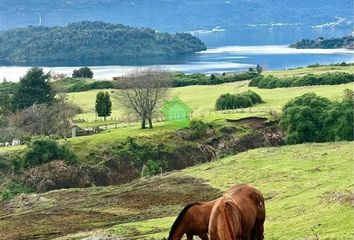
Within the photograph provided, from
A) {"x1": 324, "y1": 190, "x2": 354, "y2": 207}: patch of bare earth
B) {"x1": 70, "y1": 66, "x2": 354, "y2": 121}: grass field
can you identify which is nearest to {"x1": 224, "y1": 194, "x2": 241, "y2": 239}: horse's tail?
{"x1": 324, "y1": 190, "x2": 354, "y2": 207}: patch of bare earth

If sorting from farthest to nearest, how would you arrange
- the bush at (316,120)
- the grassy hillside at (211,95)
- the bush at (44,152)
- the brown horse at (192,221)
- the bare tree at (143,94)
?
1. the grassy hillside at (211,95)
2. the bare tree at (143,94)
3. the bush at (316,120)
4. the bush at (44,152)
5. the brown horse at (192,221)

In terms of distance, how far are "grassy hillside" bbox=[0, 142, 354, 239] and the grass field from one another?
30.2 meters

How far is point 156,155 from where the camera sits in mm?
60875

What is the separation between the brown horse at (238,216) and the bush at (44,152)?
39.3 metres

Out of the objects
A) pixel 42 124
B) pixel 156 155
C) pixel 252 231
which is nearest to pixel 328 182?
pixel 252 231

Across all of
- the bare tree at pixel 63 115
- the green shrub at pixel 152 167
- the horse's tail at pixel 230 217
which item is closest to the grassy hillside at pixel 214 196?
the horse's tail at pixel 230 217

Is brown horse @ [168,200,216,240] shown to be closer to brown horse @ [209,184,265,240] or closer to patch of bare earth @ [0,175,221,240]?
brown horse @ [209,184,265,240]

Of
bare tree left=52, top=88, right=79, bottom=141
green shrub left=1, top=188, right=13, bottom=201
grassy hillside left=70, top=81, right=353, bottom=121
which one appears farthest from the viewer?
grassy hillside left=70, top=81, right=353, bottom=121

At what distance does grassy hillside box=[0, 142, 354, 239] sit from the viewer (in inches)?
981

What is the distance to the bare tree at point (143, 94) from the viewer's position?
68.4 m

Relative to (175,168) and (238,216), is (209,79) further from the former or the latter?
(238,216)

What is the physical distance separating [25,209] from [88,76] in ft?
331

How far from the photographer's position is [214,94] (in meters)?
94.4

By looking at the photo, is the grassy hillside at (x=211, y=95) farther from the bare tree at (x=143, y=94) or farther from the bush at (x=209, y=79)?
the bare tree at (x=143, y=94)
